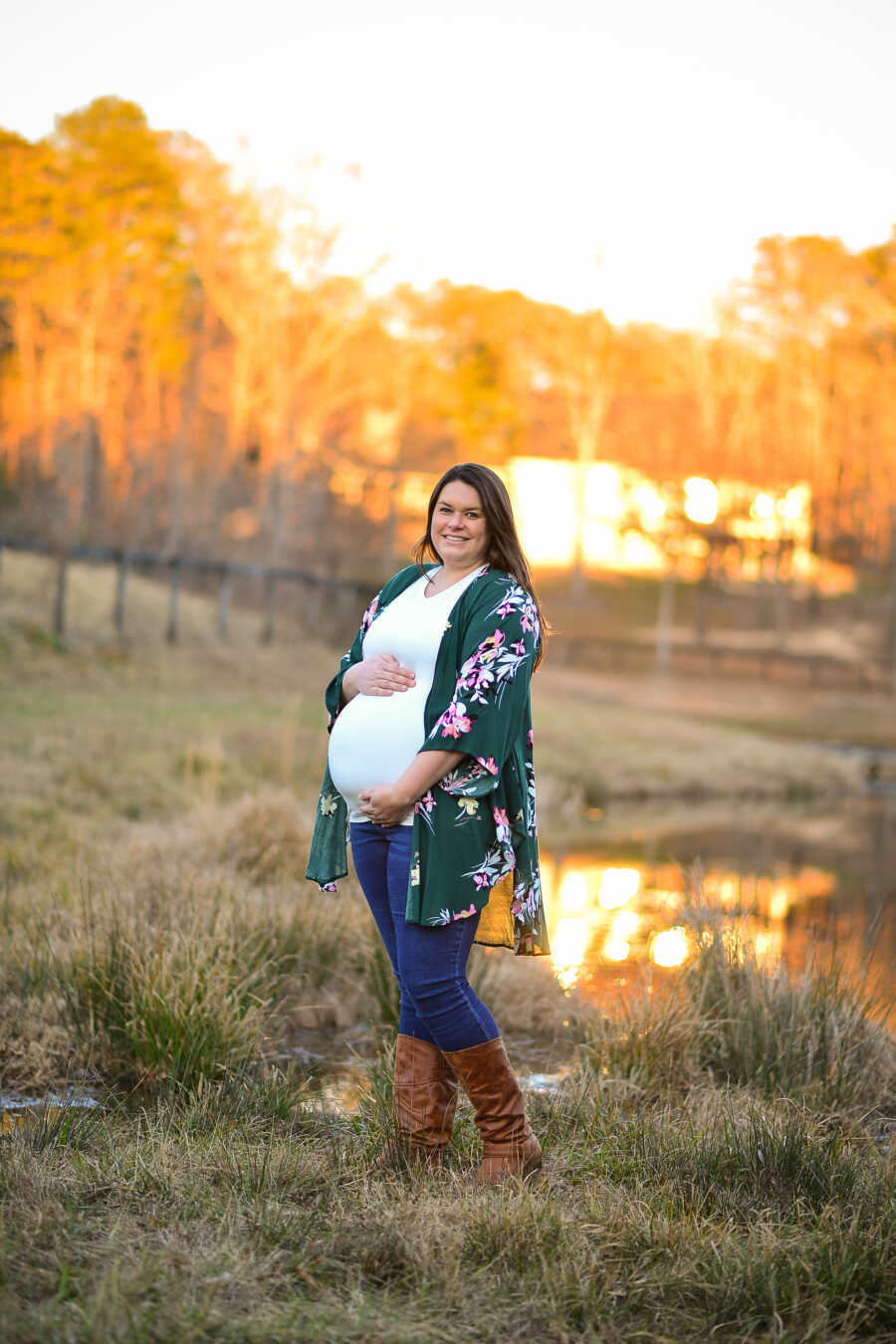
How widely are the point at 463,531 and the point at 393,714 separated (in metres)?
0.52

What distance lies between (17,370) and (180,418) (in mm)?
4790

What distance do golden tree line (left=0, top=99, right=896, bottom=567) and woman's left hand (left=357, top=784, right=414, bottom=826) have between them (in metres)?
27.6

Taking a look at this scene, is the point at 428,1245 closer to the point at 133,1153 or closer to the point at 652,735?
the point at 133,1153

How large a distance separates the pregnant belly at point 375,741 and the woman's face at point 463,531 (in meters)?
0.37

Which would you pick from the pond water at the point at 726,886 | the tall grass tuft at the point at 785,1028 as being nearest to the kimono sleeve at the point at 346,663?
the pond water at the point at 726,886

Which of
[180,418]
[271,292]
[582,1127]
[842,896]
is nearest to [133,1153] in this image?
[582,1127]

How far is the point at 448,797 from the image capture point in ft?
11.9

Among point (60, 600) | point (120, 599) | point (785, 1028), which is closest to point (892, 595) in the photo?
point (120, 599)

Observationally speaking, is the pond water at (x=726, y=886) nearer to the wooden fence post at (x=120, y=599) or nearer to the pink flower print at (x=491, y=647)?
the pink flower print at (x=491, y=647)

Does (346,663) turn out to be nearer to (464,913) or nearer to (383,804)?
(383,804)

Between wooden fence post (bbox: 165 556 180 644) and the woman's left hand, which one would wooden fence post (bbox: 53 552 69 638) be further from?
the woman's left hand

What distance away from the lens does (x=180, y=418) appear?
128 feet

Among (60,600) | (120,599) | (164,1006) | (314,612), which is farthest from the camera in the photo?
(314,612)

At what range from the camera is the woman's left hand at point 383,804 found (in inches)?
142
